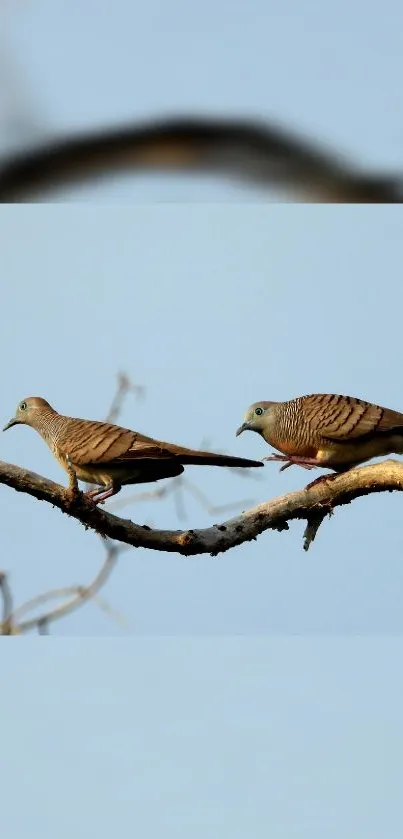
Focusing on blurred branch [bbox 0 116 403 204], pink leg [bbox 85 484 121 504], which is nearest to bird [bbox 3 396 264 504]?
pink leg [bbox 85 484 121 504]

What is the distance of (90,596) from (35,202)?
135 cm

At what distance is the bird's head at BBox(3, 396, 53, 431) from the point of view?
4523mm

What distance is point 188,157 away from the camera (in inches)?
183

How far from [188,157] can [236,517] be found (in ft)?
3.95

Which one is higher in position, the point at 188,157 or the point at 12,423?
the point at 188,157

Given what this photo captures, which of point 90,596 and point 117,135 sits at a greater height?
point 117,135

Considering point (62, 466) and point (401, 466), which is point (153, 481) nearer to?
point (62, 466)

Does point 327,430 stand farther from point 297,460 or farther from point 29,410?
point 29,410

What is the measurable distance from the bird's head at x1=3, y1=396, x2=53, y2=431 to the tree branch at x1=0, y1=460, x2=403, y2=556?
18.7 inches

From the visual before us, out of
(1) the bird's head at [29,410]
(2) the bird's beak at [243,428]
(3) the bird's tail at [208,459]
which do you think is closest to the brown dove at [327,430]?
(2) the bird's beak at [243,428]

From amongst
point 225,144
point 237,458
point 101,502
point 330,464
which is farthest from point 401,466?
point 225,144

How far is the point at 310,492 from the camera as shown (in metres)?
4.48

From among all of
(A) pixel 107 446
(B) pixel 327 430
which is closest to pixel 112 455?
(A) pixel 107 446

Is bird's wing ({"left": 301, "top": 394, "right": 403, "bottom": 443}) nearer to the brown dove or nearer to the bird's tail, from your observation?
the brown dove
